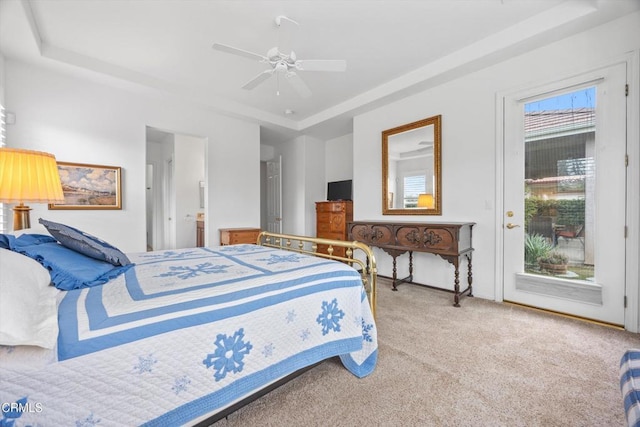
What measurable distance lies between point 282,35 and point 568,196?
3.32m

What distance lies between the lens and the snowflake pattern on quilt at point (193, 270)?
147cm

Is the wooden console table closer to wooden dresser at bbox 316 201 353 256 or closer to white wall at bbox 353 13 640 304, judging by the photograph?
white wall at bbox 353 13 640 304

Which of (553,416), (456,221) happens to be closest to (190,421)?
(553,416)

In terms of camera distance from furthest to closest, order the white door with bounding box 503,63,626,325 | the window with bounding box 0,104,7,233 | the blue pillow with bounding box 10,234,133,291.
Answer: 1. the window with bounding box 0,104,7,233
2. the white door with bounding box 503,63,626,325
3. the blue pillow with bounding box 10,234,133,291

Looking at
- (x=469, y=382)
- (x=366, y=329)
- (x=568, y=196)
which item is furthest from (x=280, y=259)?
(x=568, y=196)

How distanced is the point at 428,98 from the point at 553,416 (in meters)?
3.47

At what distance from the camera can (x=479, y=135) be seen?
313 centimetres

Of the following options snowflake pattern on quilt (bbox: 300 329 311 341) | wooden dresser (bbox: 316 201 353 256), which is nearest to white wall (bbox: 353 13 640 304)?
wooden dresser (bbox: 316 201 353 256)

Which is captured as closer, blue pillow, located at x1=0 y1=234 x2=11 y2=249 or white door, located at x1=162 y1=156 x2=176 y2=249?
blue pillow, located at x1=0 y1=234 x2=11 y2=249

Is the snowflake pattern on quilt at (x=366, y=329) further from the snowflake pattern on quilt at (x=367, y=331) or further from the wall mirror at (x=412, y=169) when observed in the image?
the wall mirror at (x=412, y=169)

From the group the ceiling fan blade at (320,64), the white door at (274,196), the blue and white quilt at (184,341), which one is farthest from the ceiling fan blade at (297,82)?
the white door at (274,196)

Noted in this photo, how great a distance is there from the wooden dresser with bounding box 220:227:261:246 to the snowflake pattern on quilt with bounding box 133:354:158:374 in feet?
10.7

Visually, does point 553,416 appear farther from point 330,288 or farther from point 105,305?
point 105,305

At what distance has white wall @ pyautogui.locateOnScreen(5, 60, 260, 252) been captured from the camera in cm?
295
